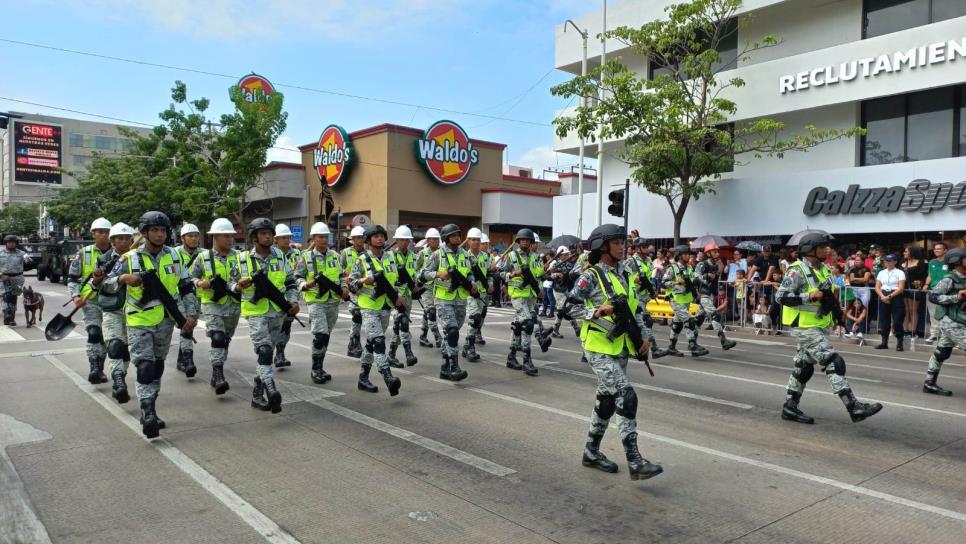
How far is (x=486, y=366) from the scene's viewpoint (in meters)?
10.2

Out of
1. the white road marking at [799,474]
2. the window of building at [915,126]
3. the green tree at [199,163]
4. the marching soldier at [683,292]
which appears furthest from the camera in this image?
the green tree at [199,163]

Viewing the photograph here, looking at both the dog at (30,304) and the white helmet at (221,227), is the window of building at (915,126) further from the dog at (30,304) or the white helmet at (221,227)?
the dog at (30,304)

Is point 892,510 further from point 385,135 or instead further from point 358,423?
point 385,135

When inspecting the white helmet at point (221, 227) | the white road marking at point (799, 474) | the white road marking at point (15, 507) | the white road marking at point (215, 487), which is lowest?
the white road marking at point (15, 507)

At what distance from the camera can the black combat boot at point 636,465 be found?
16.1ft

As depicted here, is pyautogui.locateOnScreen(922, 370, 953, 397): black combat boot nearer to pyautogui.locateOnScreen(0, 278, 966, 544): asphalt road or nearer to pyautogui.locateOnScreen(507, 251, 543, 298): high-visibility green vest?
pyautogui.locateOnScreen(0, 278, 966, 544): asphalt road

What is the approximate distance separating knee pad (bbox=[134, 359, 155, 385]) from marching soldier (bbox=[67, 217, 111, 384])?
2.38 metres

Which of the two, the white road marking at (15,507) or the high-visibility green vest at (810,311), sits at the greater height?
the high-visibility green vest at (810,311)

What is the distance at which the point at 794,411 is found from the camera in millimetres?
6918

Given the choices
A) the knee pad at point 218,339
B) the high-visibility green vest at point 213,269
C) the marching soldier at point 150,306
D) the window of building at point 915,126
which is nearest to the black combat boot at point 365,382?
the knee pad at point 218,339

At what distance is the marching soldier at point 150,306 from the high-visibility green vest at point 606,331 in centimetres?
392

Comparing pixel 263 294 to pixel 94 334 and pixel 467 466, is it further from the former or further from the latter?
pixel 467 466

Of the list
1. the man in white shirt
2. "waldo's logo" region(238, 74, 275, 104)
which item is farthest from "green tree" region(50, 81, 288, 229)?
the man in white shirt

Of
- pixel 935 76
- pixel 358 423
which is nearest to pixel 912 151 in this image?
pixel 935 76
